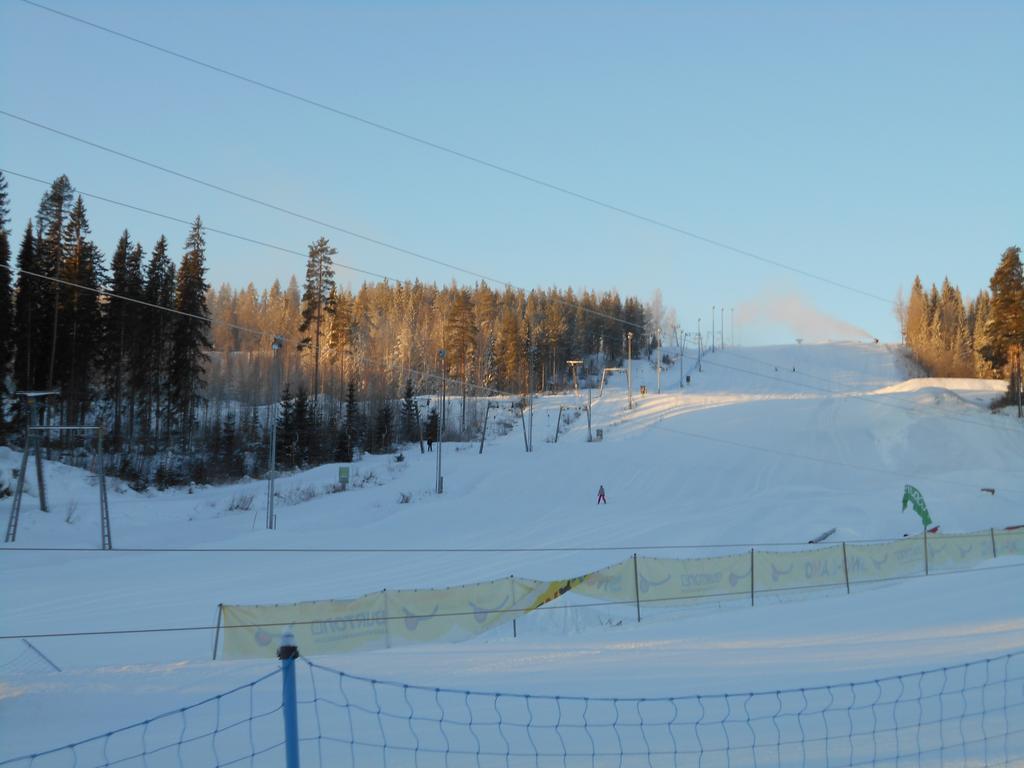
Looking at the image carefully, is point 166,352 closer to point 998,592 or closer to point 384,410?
point 384,410

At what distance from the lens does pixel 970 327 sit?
145500 mm

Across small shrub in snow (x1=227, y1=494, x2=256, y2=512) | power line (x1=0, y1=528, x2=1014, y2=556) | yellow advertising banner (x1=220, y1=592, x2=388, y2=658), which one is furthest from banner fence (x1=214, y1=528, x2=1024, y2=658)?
small shrub in snow (x1=227, y1=494, x2=256, y2=512)

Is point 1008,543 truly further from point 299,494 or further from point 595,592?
point 299,494

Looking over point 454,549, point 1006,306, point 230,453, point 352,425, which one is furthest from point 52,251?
point 1006,306

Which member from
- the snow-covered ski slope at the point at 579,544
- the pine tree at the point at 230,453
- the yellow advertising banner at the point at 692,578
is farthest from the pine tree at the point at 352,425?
the yellow advertising banner at the point at 692,578

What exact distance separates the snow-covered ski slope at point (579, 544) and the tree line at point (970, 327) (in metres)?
5.94

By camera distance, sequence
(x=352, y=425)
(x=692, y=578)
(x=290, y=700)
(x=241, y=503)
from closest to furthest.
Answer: (x=290, y=700) → (x=692, y=578) → (x=241, y=503) → (x=352, y=425)

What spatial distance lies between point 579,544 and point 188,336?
40948 millimetres

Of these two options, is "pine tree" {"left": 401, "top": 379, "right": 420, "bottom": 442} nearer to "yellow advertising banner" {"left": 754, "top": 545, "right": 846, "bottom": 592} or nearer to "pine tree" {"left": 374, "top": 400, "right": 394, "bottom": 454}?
"pine tree" {"left": 374, "top": 400, "right": 394, "bottom": 454}

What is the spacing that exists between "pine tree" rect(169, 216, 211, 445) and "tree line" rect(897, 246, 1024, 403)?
63.4 metres

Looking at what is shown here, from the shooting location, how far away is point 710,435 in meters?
61.8

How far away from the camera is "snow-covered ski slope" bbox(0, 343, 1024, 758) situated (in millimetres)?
10781

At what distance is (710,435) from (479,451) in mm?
18221

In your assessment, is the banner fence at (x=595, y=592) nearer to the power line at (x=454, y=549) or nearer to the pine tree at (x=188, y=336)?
the power line at (x=454, y=549)
